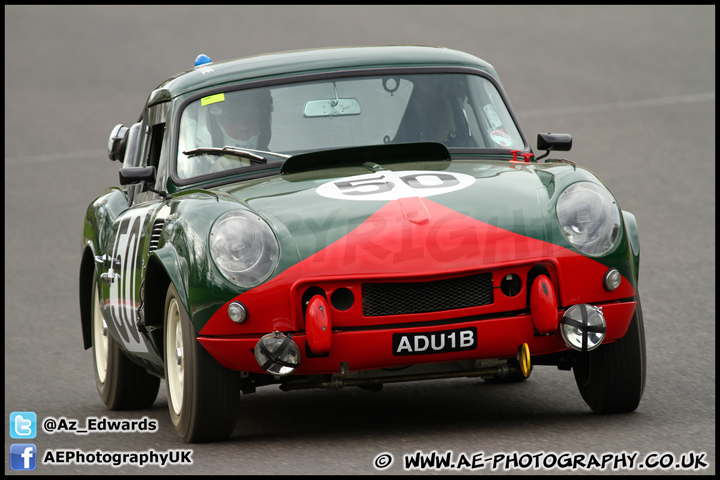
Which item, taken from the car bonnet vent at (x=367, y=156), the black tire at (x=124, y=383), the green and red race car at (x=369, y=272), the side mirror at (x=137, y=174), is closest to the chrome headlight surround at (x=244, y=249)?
the green and red race car at (x=369, y=272)

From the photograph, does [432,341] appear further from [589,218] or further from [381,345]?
[589,218]

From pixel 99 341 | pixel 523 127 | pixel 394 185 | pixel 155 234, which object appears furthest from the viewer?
pixel 523 127

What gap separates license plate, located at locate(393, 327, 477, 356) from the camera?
5.18 metres

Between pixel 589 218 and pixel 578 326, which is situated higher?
pixel 589 218

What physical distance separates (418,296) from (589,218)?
836 millimetres

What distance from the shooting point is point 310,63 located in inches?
265

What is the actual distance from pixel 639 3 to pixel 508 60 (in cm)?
677

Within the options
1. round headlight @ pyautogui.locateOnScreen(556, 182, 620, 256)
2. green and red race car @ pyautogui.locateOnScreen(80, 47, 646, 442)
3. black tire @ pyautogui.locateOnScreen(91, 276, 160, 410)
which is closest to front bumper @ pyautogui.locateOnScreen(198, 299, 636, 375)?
green and red race car @ pyautogui.locateOnScreen(80, 47, 646, 442)

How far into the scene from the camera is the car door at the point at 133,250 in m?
6.25

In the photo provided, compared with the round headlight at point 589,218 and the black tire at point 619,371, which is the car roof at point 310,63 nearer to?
the round headlight at point 589,218

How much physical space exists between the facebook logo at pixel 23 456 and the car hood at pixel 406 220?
4.70ft

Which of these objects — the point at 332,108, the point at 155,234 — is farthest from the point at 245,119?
the point at 155,234

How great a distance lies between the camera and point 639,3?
29266mm

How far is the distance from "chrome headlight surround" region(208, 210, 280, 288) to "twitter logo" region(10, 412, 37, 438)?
165cm
